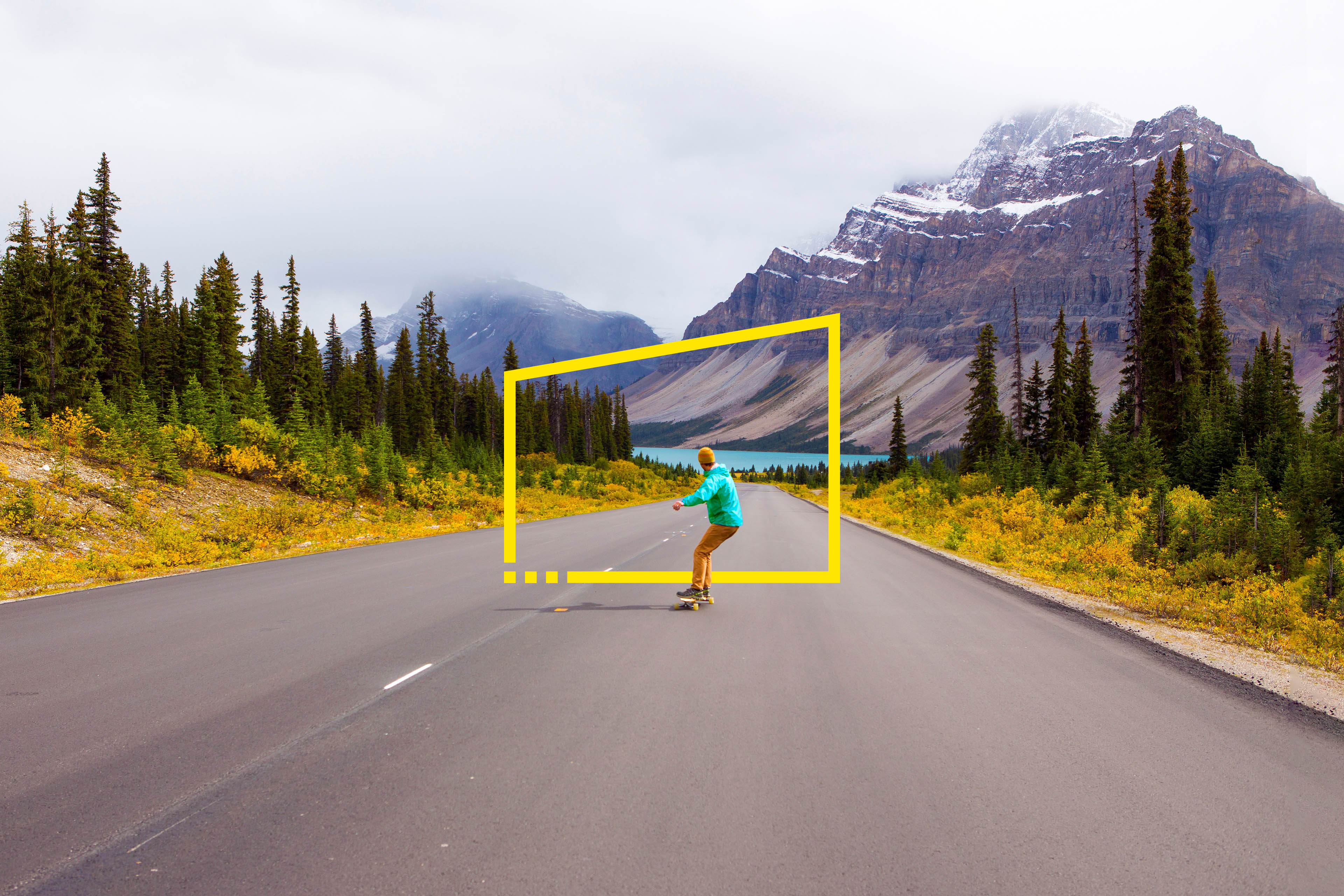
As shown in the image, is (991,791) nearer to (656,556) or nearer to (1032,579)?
(1032,579)

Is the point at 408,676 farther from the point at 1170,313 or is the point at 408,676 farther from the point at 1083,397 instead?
the point at 1083,397

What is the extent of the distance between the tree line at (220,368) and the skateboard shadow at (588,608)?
21029 millimetres

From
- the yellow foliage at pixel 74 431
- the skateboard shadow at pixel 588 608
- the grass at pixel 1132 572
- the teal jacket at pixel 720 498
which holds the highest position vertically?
the yellow foliage at pixel 74 431

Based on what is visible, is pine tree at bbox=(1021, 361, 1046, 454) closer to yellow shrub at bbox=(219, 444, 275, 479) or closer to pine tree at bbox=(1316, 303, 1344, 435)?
pine tree at bbox=(1316, 303, 1344, 435)

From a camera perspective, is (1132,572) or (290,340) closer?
(1132,572)

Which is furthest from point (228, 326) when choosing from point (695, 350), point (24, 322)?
point (695, 350)

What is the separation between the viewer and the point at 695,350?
12.9m

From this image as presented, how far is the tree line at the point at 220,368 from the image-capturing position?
1276 inches

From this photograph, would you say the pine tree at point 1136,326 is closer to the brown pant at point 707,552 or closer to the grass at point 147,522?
the brown pant at point 707,552

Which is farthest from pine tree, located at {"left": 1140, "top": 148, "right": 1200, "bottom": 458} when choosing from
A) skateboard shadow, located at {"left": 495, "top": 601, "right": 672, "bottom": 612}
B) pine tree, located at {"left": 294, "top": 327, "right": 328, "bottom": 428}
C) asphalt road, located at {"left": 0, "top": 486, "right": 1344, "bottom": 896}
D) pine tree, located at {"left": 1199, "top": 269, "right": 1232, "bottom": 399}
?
pine tree, located at {"left": 294, "top": 327, "right": 328, "bottom": 428}

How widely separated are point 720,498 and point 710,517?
0.39 m

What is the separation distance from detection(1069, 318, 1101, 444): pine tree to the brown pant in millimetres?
50586

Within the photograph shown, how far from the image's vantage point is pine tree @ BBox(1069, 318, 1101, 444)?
5228 centimetres

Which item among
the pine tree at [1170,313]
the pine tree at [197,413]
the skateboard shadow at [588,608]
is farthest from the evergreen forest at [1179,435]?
the pine tree at [197,413]
